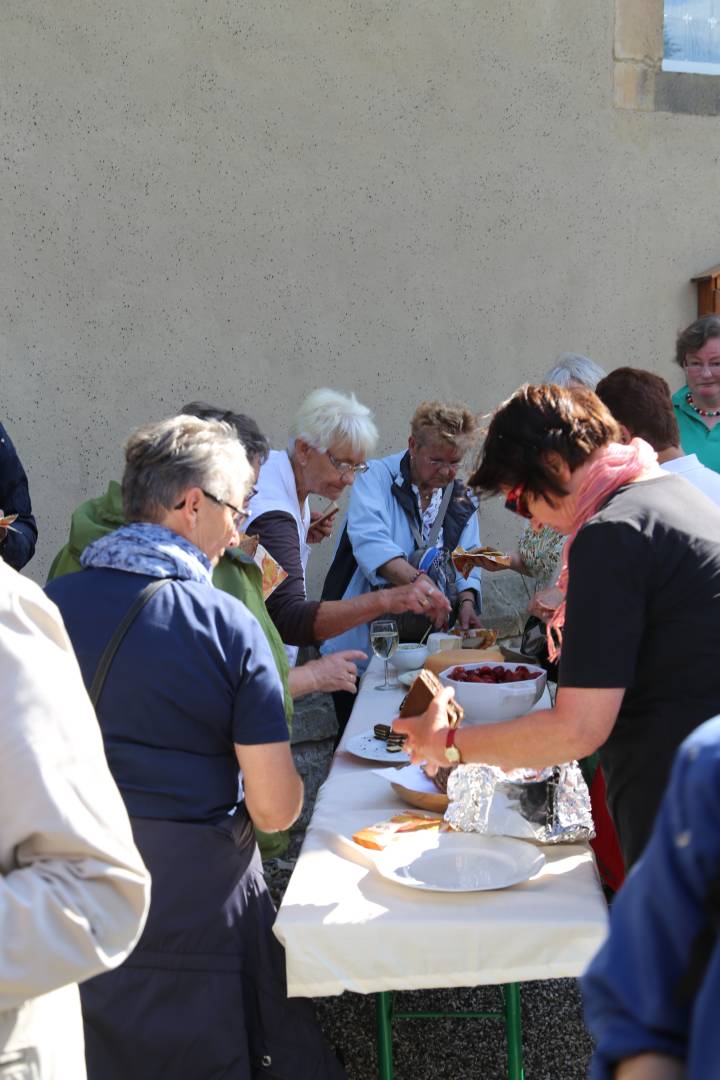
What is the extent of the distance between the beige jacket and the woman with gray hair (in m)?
0.76

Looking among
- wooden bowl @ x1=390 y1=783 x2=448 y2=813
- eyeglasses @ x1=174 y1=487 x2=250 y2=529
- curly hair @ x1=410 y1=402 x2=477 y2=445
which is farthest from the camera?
curly hair @ x1=410 y1=402 x2=477 y2=445

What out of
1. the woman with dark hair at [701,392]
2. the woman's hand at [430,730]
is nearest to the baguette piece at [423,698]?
the woman's hand at [430,730]

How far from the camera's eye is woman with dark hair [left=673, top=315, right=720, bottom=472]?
4.17m

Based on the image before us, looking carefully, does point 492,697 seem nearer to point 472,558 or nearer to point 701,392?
point 472,558

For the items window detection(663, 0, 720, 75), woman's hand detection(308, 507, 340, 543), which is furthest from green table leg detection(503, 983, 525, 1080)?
window detection(663, 0, 720, 75)

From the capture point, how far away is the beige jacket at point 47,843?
1029 millimetres

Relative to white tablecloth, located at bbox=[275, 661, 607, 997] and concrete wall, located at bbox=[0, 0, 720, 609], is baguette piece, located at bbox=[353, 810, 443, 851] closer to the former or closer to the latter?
white tablecloth, located at bbox=[275, 661, 607, 997]

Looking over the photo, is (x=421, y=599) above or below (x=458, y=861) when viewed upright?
below

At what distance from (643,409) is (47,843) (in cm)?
197

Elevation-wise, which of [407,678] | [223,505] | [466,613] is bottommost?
[466,613]

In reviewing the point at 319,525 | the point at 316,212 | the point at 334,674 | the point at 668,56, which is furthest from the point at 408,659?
the point at 668,56

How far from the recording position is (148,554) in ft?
6.40

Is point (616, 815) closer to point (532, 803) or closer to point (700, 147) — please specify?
point (532, 803)

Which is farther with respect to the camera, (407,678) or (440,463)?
(440,463)
